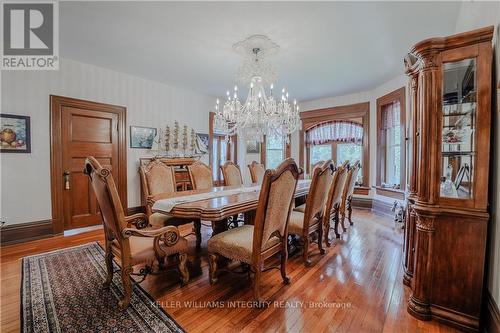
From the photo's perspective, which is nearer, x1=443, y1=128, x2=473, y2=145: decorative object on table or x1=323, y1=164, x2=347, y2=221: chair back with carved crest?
x1=443, y1=128, x2=473, y2=145: decorative object on table

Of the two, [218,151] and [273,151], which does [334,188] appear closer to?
[218,151]

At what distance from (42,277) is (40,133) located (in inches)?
87.4

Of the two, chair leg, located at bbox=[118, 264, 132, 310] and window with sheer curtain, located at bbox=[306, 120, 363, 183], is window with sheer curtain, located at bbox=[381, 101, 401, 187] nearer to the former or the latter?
window with sheer curtain, located at bbox=[306, 120, 363, 183]

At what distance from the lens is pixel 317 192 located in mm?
2361

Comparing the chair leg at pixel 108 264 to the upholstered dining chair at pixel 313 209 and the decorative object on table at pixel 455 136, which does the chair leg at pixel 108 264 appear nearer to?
the upholstered dining chair at pixel 313 209

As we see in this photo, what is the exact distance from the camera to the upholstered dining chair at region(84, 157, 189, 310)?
5.24 ft

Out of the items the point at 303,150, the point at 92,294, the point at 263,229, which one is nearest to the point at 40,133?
the point at 92,294

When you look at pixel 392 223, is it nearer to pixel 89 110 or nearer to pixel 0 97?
pixel 89 110

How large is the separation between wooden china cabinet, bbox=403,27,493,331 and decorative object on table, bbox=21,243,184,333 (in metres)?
1.87

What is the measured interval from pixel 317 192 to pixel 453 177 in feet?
3.52

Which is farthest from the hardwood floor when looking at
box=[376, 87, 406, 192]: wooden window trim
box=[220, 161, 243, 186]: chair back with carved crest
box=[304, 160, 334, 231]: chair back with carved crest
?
box=[376, 87, 406, 192]: wooden window trim

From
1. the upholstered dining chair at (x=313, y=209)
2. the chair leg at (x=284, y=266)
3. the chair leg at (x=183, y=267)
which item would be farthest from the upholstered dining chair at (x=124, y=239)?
the upholstered dining chair at (x=313, y=209)

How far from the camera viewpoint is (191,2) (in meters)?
2.21

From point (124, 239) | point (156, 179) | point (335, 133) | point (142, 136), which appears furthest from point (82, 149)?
point (335, 133)
